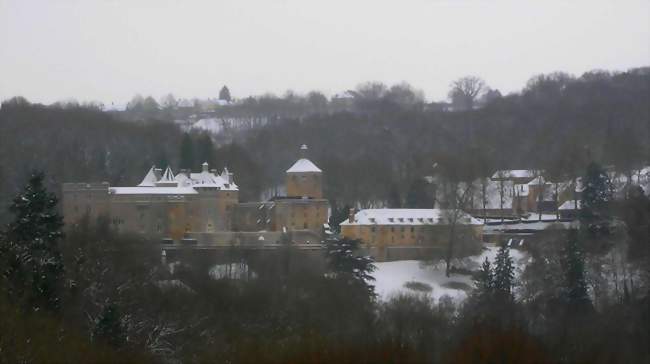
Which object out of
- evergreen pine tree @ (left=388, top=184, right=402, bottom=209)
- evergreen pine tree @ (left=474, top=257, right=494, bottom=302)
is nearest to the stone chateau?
evergreen pine tree @ (left=388, top=184, right=402, bottom=209)

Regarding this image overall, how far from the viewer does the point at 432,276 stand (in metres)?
47.9

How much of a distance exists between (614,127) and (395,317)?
166 feet

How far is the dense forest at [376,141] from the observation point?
65.1 metres

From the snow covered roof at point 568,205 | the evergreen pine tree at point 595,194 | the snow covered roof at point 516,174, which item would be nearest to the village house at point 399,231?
the evergreen pine tree at point 595,194

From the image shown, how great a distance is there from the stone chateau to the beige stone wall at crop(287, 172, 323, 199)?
710 millimetres

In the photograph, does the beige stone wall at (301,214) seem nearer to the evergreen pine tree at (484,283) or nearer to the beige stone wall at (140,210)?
the beige stone wall at (140,210)

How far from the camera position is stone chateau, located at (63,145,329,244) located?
51.4 m

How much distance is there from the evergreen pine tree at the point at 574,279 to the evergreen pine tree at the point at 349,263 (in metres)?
6.64

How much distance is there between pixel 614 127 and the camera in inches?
3223

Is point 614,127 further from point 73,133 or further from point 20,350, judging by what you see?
point 20,350

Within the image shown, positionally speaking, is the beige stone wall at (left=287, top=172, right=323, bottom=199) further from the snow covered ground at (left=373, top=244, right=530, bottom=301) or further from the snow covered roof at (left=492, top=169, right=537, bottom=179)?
the snow covered roof at (left=492, top=169, right=537, bottom=179)

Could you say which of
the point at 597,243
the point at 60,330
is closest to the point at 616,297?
the point at 597,243

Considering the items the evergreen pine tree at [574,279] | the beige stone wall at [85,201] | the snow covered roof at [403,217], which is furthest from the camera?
the beige stone wall at [85,201]

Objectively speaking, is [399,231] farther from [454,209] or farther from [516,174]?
[516,174]
